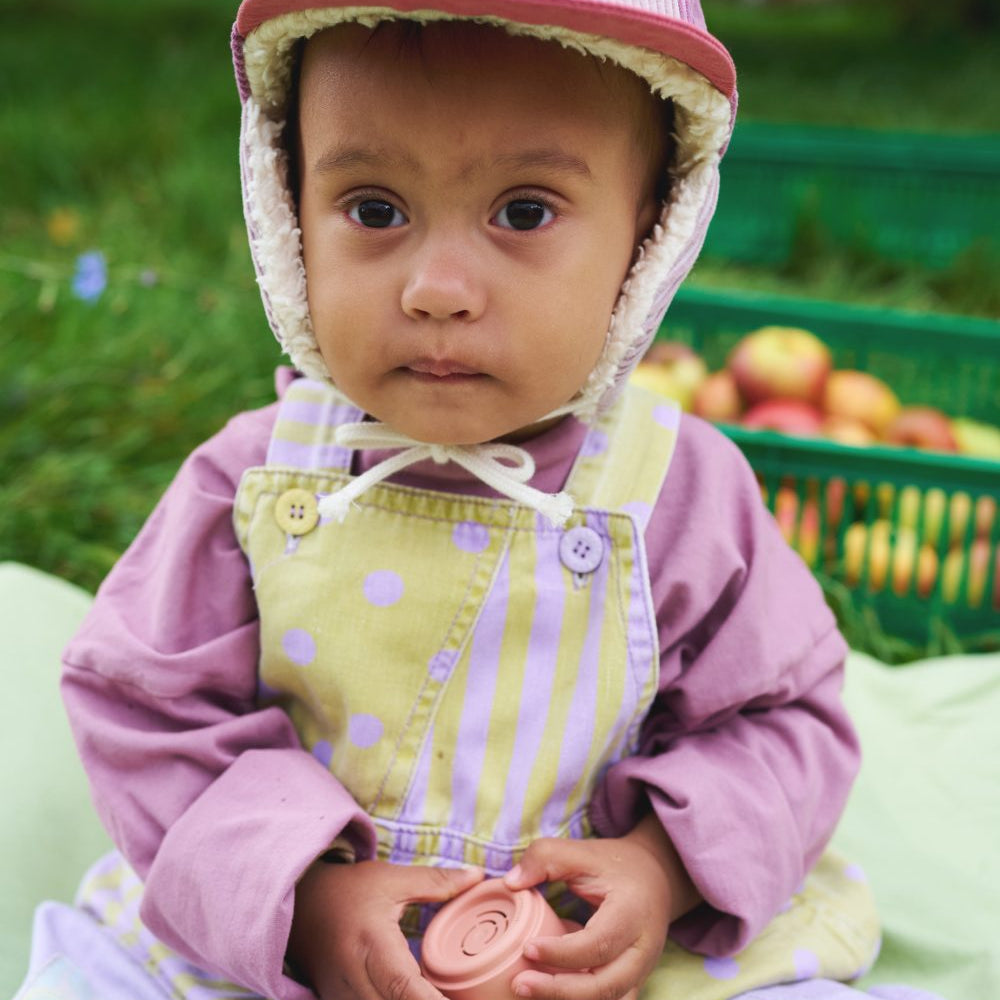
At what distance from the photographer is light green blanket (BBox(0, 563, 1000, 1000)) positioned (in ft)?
5.41

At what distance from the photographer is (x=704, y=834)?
137 centimetres

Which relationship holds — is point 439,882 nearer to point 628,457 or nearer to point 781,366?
point 628,457

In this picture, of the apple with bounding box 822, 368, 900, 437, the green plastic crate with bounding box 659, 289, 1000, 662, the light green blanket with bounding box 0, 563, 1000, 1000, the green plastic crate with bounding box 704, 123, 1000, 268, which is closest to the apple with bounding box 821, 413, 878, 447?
the apple with bounding box 822, 368, 900, 437

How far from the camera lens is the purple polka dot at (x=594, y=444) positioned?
1443 millimetres

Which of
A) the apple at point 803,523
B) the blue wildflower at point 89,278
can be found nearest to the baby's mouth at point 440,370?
the apple at point 803,523

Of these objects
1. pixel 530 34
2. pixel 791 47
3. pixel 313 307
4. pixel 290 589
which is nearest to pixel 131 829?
pixel 290 589

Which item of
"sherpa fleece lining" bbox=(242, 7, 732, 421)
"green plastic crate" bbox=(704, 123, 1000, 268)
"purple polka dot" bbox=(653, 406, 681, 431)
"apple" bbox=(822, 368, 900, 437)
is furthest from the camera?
"green plastic crate" bbox=(704, 123, 1000, 268)

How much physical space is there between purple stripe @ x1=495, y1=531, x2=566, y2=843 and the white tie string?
44mm

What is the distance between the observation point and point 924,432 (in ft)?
9.20

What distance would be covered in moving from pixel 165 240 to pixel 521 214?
2.95 meters

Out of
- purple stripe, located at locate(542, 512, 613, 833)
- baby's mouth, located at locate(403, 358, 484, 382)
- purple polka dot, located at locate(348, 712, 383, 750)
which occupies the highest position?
baby's mouth, located at locate(403, 358, 484, 382)

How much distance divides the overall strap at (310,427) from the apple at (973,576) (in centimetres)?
135

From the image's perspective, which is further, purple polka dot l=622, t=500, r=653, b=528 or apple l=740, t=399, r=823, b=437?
apple l=740, t=399, r=823, b=437

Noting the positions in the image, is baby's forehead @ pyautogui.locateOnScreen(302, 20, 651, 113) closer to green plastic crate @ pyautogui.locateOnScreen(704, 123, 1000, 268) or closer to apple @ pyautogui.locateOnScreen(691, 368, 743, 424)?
apple @ pyautogui.locateOnScreen(691, 368, 743, 424)
